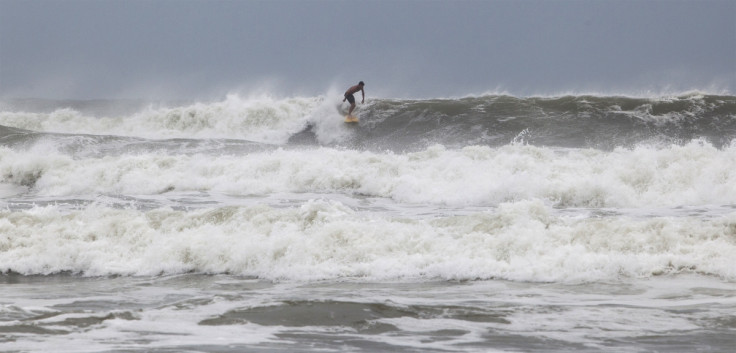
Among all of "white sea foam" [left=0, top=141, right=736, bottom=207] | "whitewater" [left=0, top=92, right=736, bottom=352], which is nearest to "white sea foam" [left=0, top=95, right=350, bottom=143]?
"white sea foam" [left=0, top=141, right=736, bottom=207]

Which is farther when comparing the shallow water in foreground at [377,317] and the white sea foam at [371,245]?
the white sea foam at [371,245]

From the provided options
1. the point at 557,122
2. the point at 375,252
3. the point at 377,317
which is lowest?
the point at 377,317

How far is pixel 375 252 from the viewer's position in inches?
384

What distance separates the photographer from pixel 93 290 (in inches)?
337

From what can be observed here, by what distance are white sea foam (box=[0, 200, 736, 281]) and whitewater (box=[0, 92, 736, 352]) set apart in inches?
1.1

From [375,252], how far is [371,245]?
0.13 m

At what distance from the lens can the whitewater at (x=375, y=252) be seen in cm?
633

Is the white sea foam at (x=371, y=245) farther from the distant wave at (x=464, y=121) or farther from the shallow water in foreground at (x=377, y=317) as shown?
the distant wave at (x=464, y=121)

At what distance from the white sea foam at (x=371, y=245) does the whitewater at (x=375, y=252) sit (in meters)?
0.03

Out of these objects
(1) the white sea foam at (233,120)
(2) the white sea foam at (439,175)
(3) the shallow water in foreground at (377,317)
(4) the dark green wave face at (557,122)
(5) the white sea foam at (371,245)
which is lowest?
(3) the shallow water in foreground at (377,317)

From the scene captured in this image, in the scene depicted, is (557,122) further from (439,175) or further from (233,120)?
(233,120)

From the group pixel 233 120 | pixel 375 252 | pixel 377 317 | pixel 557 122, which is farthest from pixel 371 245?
pixel 233 120

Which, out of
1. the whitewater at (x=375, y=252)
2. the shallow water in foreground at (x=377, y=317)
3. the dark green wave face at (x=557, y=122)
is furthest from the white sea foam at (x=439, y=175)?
the dark green wave face at (x=557, y=122)

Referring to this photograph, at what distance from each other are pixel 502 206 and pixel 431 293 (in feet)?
9.89
